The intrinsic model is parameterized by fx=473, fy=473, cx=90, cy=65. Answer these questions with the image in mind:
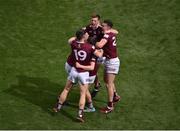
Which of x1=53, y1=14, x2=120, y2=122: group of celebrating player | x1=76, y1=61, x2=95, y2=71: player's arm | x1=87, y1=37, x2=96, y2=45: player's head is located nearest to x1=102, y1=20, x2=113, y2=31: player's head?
x1=53, y1=14, x2=120, y2=122: group of celebrating player

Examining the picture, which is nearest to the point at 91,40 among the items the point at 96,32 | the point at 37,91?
the point at 96,32

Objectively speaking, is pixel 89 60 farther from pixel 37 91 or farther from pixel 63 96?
pixel 37 91

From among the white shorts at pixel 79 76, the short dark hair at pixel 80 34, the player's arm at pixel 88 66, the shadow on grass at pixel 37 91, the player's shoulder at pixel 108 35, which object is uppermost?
the short dark hair at pixel 80 34

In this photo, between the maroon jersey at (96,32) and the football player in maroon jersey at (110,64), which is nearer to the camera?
the football player in maroon jersey at (110,64)

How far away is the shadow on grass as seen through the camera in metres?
14.3

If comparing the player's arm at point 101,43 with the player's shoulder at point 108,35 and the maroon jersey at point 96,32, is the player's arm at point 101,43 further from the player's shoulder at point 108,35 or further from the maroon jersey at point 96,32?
the maroon jersey at point 96,32

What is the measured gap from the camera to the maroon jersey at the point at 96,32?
1423 cm

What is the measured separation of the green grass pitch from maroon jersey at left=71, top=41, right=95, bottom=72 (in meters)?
1.73

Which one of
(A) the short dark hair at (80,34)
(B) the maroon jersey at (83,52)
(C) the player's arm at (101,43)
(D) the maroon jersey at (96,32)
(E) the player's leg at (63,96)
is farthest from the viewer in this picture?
(D) the maroon jersey at (96,32)

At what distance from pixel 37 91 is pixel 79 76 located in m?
2.44

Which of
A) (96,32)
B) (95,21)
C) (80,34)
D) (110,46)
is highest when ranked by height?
(95,21)

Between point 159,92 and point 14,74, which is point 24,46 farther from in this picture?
point 159,92

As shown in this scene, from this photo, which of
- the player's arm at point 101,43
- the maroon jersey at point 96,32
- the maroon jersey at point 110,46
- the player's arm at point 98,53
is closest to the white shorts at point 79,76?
the player's arm at point 98,53

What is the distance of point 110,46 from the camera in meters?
13.8
